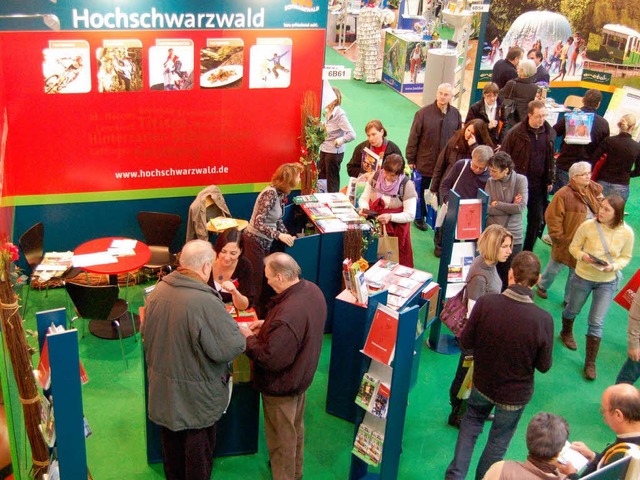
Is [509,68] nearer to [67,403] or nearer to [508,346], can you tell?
[508,346]

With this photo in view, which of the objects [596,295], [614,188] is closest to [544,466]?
[596,295]

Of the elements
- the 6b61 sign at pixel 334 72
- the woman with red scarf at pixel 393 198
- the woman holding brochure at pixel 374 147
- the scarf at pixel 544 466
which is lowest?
the scarf at pixel 544 466

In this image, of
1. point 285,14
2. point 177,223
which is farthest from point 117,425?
point 285,14

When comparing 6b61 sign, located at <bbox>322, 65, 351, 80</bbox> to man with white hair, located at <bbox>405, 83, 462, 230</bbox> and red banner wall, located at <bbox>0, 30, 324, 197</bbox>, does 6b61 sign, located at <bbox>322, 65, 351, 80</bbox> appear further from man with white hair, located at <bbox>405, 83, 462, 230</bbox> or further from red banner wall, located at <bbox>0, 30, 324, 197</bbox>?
man with white hair, located at <bbox>405, 83, 462, 230</bbox>

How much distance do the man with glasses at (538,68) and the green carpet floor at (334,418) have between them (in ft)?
13.8

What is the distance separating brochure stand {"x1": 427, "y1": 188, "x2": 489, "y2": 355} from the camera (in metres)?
6.11

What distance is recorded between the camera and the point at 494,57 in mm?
11461

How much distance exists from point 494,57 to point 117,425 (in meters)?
8.59

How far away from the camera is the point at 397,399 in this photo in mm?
4480

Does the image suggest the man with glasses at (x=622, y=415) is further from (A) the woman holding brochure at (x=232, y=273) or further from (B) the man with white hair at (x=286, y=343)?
(A) the woman holding brochure at (x=232, y=273)

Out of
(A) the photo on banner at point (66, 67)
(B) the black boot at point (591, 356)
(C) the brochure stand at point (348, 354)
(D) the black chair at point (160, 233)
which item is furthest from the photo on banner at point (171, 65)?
(B) the black boot at point (591, 356)

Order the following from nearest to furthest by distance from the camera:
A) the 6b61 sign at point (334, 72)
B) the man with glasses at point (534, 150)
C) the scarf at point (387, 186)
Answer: the scarf at point (387, 186) < the man with glasses at point (534, 150) < the 6b61 sign at point (334, 72)

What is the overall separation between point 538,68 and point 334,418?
6785mm

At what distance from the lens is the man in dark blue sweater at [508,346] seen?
166 inches
